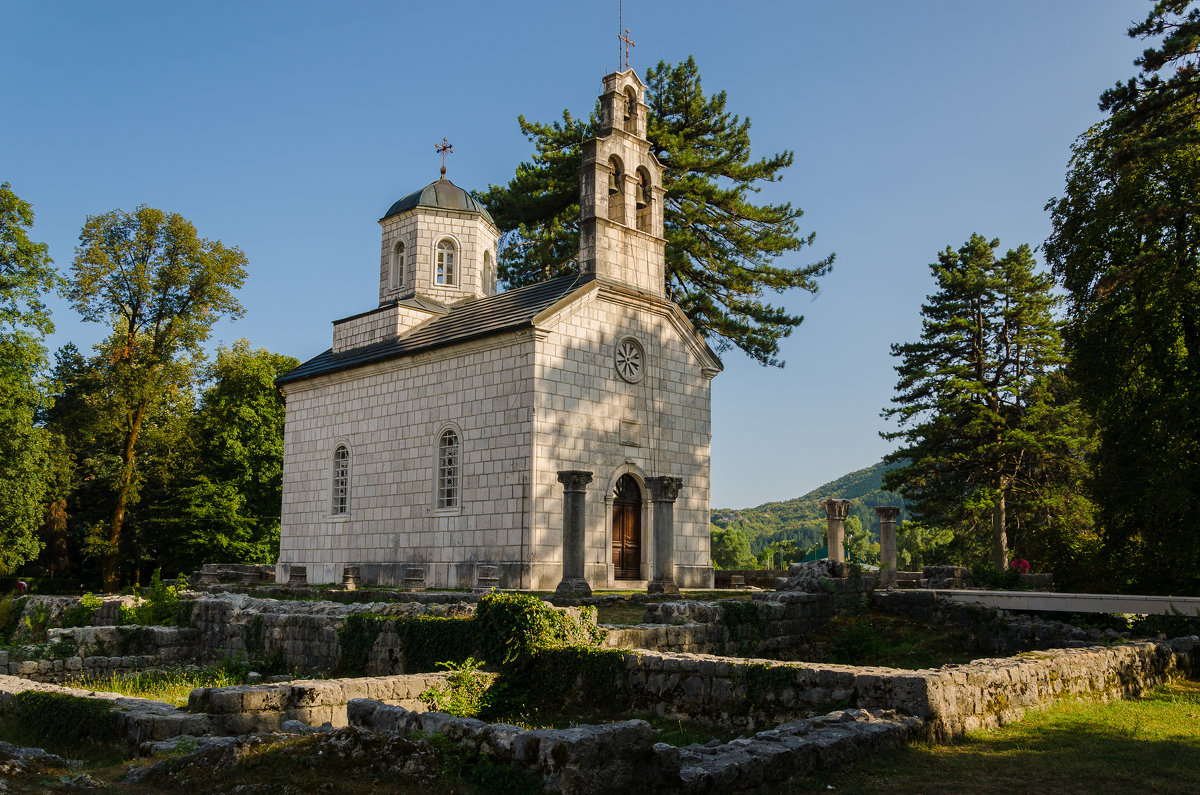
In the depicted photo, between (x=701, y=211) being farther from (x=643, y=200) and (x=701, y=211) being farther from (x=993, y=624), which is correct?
(x=993, y=624)

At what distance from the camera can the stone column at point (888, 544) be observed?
75.8 ft

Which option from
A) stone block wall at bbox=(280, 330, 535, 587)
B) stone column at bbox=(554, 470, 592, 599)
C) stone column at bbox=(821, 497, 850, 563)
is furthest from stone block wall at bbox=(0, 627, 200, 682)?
stone column at bbox=(821, 497, 850, 563)

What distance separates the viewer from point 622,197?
2489 centimetres

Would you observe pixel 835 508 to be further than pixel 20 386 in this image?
No

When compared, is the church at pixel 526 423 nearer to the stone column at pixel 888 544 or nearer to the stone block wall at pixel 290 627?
the stone column at pixel 888 544

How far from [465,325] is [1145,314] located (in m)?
17.0

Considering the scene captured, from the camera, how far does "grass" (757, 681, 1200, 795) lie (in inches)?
271

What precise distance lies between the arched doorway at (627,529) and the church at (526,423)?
47mm

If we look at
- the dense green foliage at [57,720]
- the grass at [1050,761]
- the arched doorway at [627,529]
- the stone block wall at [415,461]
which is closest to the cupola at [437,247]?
the stone block wall at [415,461]

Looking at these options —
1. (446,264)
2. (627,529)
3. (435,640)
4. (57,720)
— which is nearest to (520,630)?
(435,640)

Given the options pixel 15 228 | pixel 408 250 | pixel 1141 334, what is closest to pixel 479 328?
pixel 408 250

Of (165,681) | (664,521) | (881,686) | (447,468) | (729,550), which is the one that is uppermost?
(447,468)

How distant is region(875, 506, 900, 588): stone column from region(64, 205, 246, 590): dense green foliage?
2994cm

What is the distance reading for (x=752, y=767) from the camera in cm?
677
